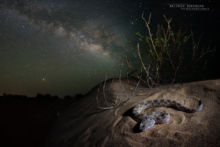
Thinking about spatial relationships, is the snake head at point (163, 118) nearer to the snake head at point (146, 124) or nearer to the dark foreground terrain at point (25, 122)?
the snake head at point (146, 124)

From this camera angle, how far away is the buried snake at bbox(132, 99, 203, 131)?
2.60 m

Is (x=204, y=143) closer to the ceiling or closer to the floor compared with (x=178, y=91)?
closer to the floor

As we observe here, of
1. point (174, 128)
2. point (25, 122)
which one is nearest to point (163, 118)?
point (174, 128)

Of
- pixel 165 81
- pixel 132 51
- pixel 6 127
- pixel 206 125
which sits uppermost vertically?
pixel 132 51

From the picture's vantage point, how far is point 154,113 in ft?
9.80

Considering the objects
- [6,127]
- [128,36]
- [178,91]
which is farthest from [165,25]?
[6,127]

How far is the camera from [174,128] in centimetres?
233

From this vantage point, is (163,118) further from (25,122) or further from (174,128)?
(25,122)

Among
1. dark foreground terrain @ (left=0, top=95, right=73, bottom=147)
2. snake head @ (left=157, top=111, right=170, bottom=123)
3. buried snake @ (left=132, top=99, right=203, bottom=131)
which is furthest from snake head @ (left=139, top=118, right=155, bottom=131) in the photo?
dark foreground terrain @ (left=0, top=95, right=73, bottom=147)

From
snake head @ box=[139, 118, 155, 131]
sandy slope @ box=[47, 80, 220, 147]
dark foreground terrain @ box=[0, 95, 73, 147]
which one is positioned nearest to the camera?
sandy slope @ box=[47, 80, 220, 147]

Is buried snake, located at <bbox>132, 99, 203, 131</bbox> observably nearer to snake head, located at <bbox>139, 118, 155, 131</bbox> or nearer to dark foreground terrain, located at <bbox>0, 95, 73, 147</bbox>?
snake head, located at <bbox>139, 118, 155, 131</bbox>

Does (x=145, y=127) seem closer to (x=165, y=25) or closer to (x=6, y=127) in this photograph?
(x=6, y=127)

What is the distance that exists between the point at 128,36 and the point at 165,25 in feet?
9.12

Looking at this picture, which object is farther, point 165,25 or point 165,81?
point 165,25
